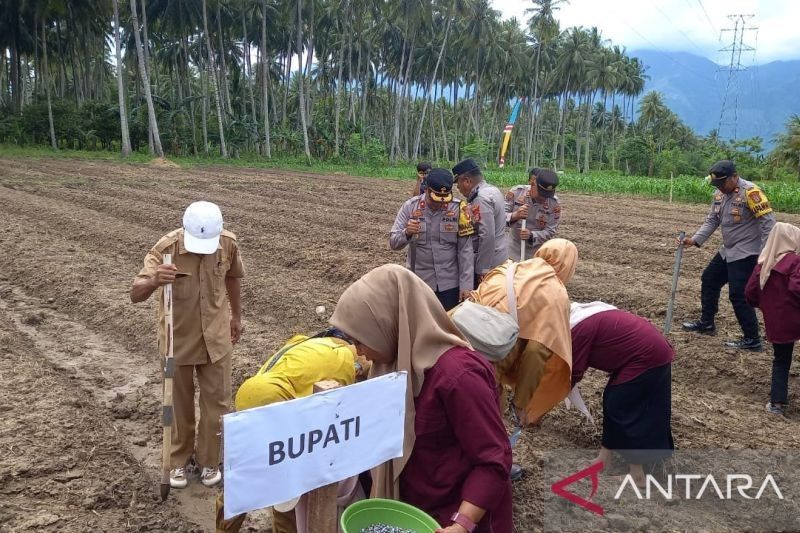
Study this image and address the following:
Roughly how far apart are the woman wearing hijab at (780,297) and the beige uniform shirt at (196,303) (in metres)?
3.87

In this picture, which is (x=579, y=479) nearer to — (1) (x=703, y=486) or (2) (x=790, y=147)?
(1) (x=703, y=486)

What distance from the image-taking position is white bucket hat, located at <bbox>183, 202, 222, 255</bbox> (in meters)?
3.18

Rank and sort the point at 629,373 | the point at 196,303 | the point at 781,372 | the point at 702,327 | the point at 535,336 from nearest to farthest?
the point at 535,336
the point at 196,303
the point at 629,373
the point at 781,372
the point at 702,327

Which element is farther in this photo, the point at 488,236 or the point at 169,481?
the point at 488,236

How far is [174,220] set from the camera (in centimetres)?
1191

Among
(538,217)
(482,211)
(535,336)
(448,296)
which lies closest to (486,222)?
(482,211)

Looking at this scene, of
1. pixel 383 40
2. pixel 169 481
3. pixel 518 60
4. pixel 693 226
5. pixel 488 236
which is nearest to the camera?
pixel 169 481

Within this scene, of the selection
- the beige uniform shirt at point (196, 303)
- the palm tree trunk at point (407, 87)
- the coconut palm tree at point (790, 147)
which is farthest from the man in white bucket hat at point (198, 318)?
the palm tree trunk at point (407, 87)

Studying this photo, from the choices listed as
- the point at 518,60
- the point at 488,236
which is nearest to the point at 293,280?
the point at 488,236

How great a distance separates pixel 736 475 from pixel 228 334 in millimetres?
3158

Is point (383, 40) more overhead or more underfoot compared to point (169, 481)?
more overhead

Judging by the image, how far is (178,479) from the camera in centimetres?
349

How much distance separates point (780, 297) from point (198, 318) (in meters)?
4.05

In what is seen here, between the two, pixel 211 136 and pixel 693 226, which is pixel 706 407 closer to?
pixel 693 226
